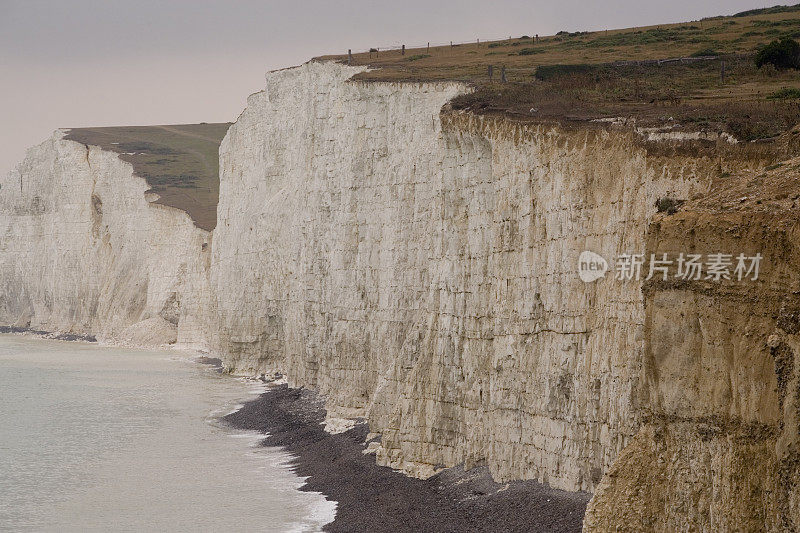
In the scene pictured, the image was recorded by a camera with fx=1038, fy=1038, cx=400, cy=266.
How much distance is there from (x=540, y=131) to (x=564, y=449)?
750cm

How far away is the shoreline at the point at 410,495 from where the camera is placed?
2103cm

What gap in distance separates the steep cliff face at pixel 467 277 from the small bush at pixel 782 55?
374 inches

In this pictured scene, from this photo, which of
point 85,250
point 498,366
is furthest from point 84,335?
point 498,366

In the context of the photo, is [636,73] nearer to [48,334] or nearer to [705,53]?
[705,53]

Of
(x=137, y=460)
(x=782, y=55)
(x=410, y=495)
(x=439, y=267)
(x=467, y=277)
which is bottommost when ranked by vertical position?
(x=137, y=460)

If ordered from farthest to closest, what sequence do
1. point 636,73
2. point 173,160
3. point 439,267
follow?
point 173,160, point 636,73, point 439,267

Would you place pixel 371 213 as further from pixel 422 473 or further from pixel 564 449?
pixel 564 449

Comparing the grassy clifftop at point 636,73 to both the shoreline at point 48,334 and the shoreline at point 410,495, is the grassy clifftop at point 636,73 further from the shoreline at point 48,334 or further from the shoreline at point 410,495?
the shoreline at point 48,334

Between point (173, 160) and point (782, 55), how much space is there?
78840 millimetres

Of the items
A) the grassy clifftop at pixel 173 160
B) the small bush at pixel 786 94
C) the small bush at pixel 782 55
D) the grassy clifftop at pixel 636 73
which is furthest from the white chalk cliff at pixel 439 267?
the grassy clifftop at pixel 173 160

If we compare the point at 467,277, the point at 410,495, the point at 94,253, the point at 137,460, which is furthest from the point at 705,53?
the point at 94,253

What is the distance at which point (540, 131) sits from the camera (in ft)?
79.3

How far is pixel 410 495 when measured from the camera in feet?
86.1

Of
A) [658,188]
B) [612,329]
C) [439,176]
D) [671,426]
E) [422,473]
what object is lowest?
[422,473]
